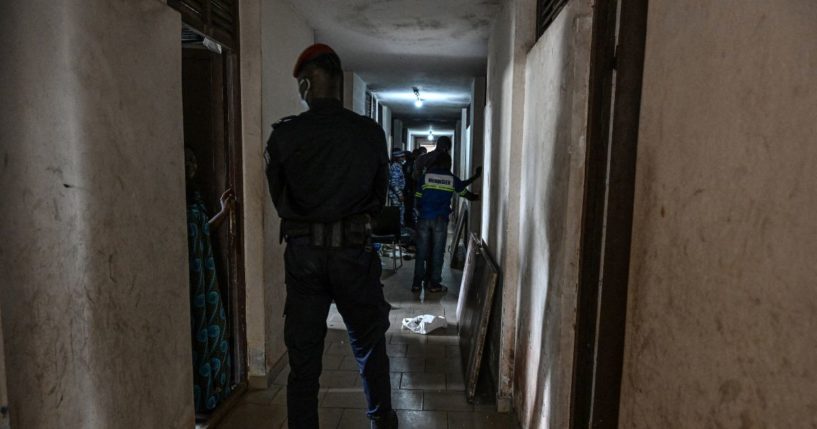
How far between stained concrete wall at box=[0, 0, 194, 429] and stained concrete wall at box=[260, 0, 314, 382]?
1236 millimetres

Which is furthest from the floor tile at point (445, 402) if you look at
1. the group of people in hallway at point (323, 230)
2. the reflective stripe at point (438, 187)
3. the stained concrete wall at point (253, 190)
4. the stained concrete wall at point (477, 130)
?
the stained concrete wall at point (477, 130)

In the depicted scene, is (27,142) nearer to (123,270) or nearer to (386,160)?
(123,270)

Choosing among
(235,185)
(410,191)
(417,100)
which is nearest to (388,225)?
(410,191)

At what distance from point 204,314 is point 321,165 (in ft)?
3.52

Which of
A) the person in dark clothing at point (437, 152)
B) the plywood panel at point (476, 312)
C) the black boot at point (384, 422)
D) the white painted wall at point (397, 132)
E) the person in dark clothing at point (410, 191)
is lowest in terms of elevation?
the black boot at point (384, 422)

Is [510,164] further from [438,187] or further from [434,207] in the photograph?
[434,207]

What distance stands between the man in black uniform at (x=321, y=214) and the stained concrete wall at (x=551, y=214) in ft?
2.39

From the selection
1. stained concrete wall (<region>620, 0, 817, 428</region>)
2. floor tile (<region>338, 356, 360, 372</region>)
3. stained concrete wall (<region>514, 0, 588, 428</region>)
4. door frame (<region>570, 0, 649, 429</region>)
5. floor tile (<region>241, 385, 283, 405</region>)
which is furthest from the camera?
A: floor tile (<region>338, 356, 360, 372</region>)

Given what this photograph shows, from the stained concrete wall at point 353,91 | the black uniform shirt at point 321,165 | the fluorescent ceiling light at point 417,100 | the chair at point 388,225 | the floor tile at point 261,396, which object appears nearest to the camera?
the black uniform shirt at point 321,165

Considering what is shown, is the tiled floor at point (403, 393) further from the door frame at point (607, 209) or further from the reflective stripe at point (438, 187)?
the reflective stripe at point (438, 187)

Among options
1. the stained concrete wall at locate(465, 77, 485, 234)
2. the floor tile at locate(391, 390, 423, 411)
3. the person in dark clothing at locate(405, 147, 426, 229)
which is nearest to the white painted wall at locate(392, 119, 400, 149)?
the person in dark clothing at locate(405, 147, 426, 229)

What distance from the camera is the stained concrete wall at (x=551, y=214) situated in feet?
5.25

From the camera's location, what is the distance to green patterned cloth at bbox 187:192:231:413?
2.54m

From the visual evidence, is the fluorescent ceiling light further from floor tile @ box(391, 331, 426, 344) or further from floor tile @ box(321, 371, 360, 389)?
floor tile @ box(321, 371, 360, 389)
